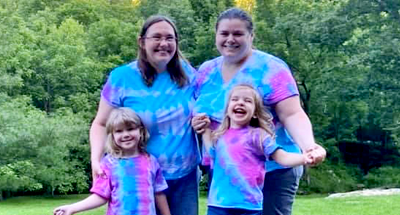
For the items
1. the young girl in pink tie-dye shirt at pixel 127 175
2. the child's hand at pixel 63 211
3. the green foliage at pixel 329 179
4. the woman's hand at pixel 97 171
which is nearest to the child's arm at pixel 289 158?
the young girl in pink tie-dye shirt at pixel 127 175

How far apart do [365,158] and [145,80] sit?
24.3 m

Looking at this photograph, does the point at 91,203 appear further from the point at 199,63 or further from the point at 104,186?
the point at 199,63

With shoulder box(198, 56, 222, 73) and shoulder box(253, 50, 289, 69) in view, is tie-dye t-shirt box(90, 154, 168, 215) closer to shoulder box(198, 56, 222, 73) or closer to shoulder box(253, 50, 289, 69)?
shoulder box(198, 56, 222, 73)

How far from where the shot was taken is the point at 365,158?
26.0m

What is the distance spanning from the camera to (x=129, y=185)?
2736 millimetres

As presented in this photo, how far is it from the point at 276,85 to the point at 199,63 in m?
19.8

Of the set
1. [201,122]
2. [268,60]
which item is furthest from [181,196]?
[268,60]

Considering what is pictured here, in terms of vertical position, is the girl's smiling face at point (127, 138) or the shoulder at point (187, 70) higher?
the shoulder at point (187, 70)

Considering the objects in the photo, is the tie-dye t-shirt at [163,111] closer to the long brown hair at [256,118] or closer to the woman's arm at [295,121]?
the long brown hair at [256,118]

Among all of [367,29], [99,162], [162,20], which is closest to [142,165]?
[99,162]

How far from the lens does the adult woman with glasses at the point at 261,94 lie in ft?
8.72

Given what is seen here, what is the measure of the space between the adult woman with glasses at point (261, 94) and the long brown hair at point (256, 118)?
0.12 feet

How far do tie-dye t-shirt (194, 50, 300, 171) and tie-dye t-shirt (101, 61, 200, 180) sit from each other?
8cm

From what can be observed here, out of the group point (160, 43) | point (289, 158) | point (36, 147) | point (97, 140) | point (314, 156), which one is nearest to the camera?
point (314, 156)
